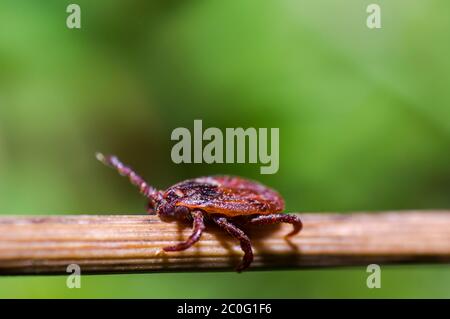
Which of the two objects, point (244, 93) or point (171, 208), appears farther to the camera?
point (244, 93)

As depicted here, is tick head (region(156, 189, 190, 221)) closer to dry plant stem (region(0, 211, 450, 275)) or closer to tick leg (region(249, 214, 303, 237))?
dry plant stem (region(0, 211, 450, 275))

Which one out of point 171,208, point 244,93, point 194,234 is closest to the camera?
point 194,234

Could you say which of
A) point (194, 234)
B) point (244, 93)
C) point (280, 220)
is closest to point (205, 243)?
point (194, 234)

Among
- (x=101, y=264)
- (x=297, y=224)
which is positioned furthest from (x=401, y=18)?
(x=101, y=264)

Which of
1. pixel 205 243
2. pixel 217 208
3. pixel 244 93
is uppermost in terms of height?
pixel 244 93

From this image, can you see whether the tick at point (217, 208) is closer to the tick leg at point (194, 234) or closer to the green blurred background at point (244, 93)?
the tick leg at point (194, 234)

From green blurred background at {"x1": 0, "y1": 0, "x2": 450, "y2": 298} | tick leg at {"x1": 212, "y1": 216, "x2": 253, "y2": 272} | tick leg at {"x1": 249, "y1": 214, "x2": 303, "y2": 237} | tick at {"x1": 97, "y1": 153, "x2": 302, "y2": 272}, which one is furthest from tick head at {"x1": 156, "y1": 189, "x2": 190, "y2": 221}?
green blurred background at {"x1": 0, "y1": 0, "x2": 450, "y2": 298}

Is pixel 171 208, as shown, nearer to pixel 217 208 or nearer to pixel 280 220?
pixel 217 208
